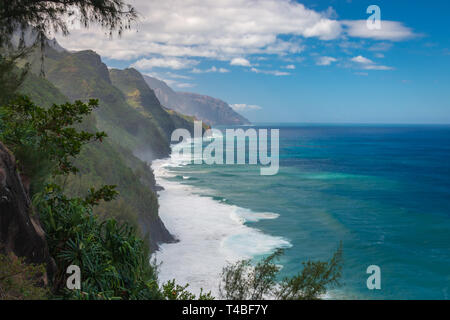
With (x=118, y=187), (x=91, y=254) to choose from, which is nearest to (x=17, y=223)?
(x=91, y=254)

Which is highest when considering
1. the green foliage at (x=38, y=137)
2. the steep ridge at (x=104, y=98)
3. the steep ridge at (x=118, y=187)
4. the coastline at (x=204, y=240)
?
the steep ridge at (x=104, y=98)

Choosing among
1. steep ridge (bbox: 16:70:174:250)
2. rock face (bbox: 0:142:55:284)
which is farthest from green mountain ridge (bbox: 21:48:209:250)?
rock face (bbox: 0:142:55:284)

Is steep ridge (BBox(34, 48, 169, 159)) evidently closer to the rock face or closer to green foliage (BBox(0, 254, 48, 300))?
the rock face

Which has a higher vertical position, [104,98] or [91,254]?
[104,98]

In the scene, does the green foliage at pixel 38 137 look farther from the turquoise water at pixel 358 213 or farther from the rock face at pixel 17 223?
the turquoise water at pixel 358 213

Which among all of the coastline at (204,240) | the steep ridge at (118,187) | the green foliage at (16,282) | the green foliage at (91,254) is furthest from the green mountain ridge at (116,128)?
the green foliage at (16,282)

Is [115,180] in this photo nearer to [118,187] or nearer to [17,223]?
[118,187]
